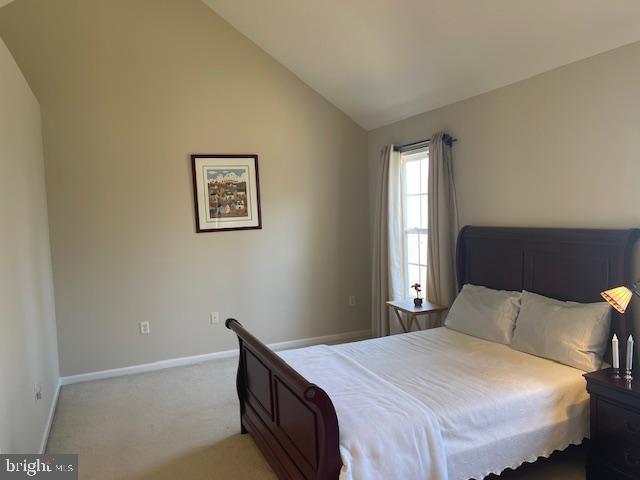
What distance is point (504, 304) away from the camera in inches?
125

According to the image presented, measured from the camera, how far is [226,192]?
4.57m

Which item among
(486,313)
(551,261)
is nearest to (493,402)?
(486,313)

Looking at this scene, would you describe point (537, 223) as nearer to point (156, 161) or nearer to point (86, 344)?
point (156, 161)

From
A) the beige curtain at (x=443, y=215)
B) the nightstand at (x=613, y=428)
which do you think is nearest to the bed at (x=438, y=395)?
the nightstand at (x=613, y=428)

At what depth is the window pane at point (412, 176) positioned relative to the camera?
14.7 ft

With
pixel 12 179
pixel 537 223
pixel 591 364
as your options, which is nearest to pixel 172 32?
pixel 12 179

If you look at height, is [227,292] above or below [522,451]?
above

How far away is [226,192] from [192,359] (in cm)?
170

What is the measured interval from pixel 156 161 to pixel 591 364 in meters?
3.81

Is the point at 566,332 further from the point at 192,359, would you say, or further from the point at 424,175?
the point at 192,359

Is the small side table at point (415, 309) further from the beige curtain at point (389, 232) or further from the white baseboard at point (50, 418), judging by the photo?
the white baseboard at point (50, 418)

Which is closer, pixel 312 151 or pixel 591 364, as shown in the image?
pixel 591 364

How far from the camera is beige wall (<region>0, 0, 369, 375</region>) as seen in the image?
4.00 meters

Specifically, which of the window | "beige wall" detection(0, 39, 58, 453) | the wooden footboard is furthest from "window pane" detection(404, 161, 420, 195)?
"beige wall" detection(0, 39, 58, 453)
